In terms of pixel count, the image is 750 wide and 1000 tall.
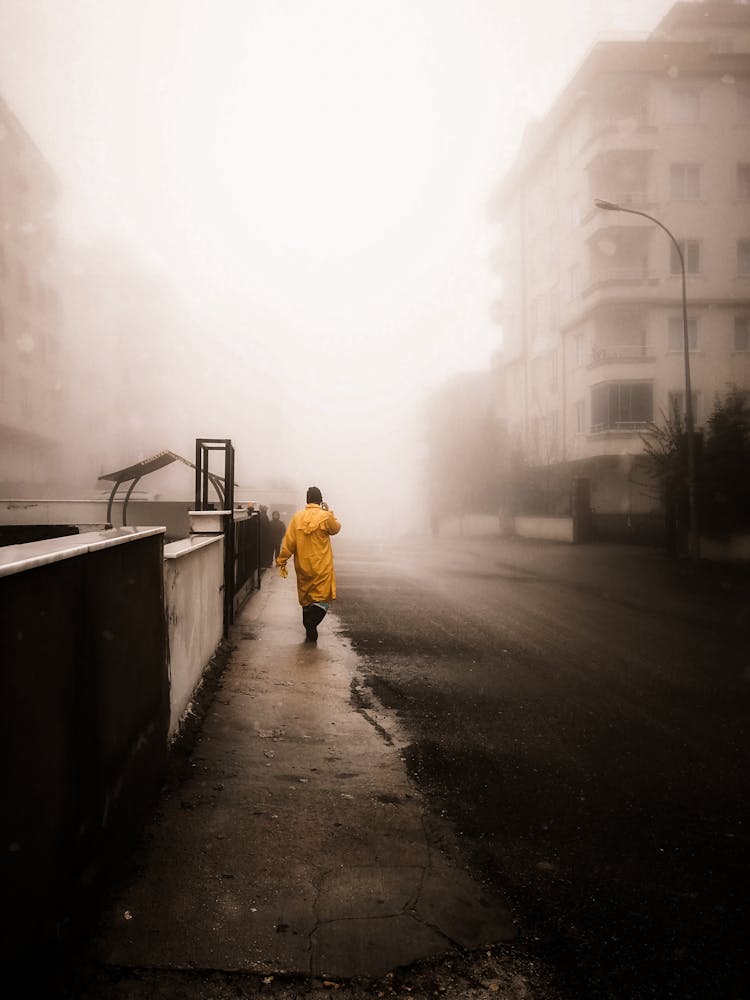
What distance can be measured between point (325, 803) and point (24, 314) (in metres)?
45.0

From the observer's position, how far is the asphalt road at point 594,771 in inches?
104

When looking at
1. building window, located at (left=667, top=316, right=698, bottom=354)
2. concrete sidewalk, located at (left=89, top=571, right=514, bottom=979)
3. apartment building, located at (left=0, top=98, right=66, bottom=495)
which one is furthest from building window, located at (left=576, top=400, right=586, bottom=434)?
concrete sidewalk, located at (left=89, top=571, right=514, bottom=979)

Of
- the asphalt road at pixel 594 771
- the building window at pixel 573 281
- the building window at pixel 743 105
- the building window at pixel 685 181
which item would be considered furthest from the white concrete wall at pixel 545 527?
the building window at pixel 743 105

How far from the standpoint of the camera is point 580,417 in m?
38.6

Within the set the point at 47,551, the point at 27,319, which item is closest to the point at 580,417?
the point at 27,319

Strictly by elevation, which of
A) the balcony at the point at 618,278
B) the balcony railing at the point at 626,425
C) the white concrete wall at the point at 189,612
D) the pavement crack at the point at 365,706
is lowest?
the pavement crack at the point at 365,706

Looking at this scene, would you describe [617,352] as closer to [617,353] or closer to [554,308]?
[617,353]

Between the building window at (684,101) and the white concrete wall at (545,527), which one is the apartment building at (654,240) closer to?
the building window at (684,101)

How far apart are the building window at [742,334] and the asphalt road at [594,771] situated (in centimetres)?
2894

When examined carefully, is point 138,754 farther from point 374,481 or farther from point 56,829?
point 374,481

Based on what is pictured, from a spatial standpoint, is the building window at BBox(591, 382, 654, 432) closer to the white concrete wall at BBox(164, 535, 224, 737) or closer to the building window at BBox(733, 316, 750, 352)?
the building window at BBox(733, 316, 750, 352)

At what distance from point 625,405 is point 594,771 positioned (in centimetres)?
3357

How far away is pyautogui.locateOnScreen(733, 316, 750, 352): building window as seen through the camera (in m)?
36.2

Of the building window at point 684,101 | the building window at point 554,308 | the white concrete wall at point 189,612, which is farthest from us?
the building window at point 554,308
